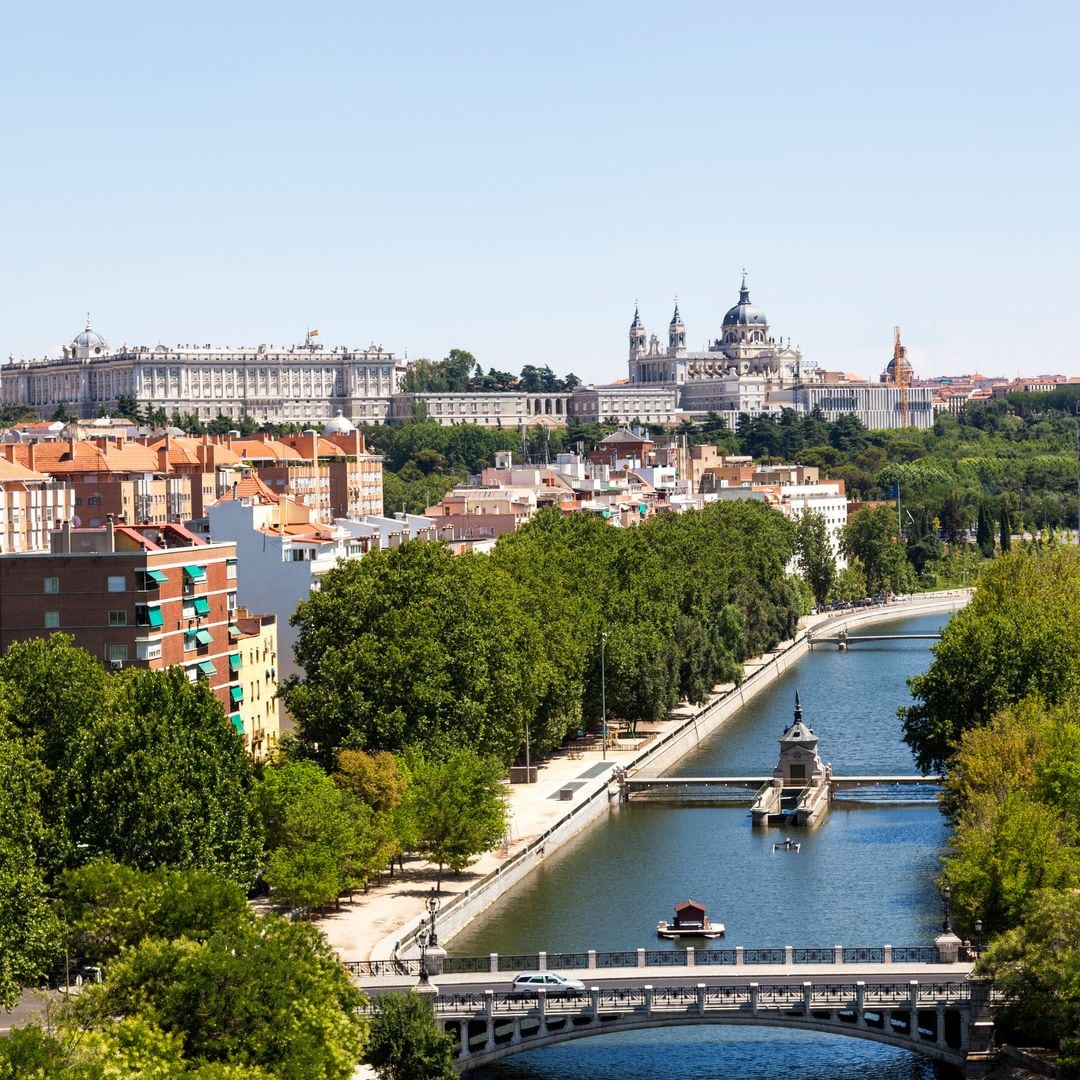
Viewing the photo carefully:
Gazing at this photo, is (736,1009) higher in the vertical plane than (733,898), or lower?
higher

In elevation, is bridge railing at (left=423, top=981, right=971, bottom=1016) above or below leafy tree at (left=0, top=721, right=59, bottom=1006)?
below

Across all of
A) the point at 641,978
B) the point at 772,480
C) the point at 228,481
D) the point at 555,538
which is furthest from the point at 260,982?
the point at 772,480

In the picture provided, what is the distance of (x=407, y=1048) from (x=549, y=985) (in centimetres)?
268

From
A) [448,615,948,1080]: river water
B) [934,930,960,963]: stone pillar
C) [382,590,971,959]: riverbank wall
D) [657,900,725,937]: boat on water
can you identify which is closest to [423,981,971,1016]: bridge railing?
[448,615,948,1080]: river water

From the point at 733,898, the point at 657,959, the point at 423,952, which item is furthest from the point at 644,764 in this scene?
the point at 423,952

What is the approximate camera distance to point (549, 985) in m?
32.5

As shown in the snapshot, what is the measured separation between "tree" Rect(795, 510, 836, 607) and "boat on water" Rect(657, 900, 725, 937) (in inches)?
2597

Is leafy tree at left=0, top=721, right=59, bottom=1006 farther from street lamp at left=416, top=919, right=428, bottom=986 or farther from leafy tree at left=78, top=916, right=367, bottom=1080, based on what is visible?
street lamp at left=416, top=919, right=428, bottom=986

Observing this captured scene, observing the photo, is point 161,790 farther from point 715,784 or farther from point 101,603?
point 715,784

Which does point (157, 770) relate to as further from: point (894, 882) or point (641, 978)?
point (894, 882)

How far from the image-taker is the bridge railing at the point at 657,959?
Answer: 34.0 metres

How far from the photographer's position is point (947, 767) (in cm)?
4950

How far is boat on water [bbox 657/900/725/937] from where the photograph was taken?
39.8 meters

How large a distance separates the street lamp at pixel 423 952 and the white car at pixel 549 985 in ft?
3.66
